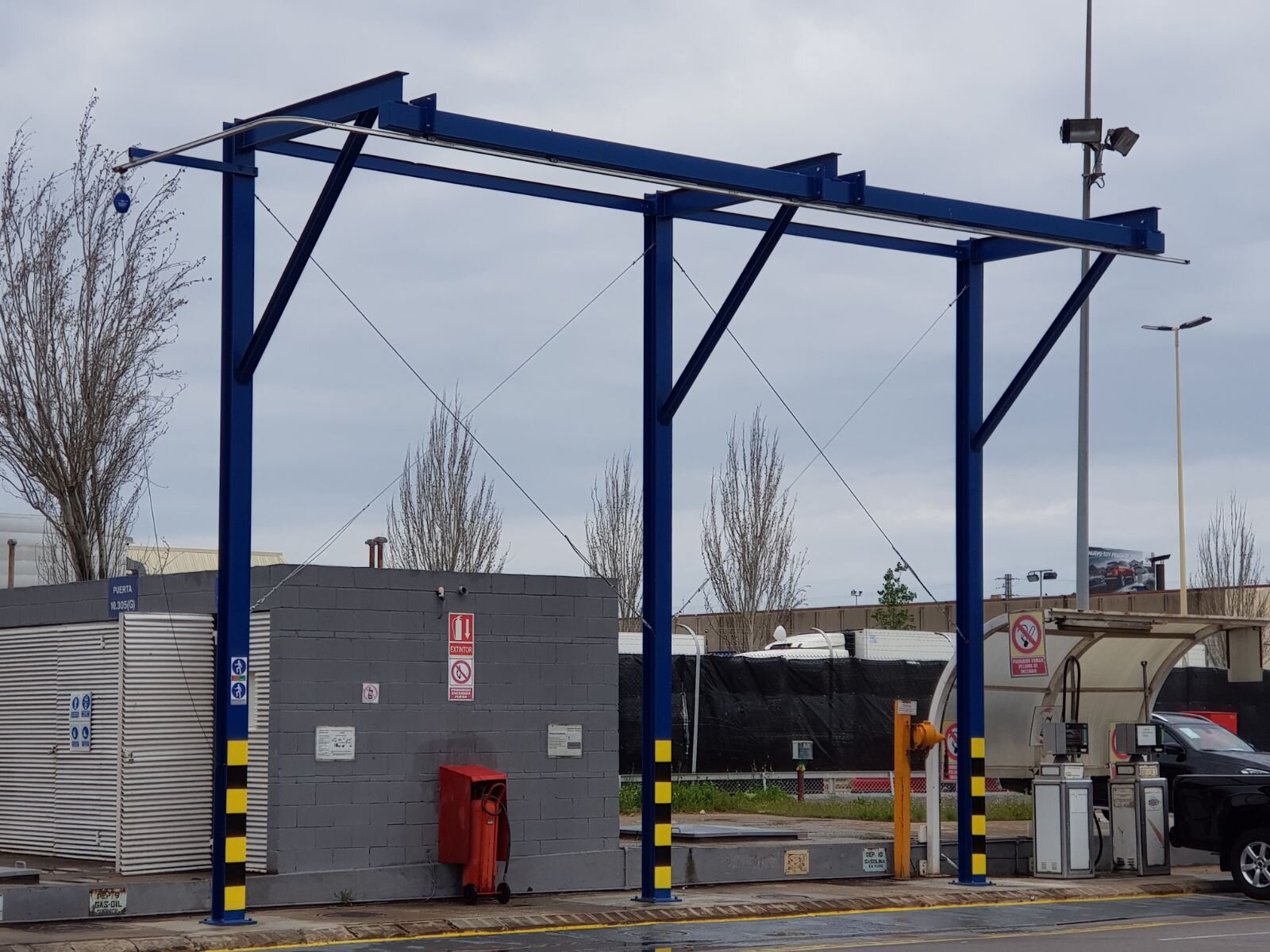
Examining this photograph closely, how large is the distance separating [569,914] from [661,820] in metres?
1.47

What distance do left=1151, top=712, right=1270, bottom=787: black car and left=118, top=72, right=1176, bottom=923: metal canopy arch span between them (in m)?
4.62

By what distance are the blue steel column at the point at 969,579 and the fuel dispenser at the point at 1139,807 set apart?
6.81ft

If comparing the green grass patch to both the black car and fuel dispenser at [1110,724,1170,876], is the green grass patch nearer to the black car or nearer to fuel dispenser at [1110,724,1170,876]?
the black car

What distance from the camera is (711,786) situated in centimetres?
2858

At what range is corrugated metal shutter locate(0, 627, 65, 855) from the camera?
1869 cm

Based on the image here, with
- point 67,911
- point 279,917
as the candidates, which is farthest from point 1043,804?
point 67,911

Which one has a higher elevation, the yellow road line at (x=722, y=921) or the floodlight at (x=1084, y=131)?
the floodlight at (x=1084, y=131)

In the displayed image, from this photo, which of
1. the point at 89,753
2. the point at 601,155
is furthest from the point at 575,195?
the point at 89,753

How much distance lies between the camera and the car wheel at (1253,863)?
18.9 meters

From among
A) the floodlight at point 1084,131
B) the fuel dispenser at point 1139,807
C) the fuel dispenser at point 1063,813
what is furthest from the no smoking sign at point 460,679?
the floodlight at point 1084,131

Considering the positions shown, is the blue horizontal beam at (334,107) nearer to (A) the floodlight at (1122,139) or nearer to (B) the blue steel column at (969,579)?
(B) the blue steel column at (969,579)

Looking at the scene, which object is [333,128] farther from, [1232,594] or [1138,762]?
[1232,594]

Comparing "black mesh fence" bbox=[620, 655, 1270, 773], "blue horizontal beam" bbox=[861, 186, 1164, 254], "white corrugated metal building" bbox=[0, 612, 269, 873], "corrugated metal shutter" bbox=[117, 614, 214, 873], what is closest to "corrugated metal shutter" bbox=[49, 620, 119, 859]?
"white corrugated metal building" bbox=[0, 612, 269, 873]

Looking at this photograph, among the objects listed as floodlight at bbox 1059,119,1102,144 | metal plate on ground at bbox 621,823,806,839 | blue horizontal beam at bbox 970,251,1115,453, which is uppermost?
floodlight at bbox 1059,119,1102,144
